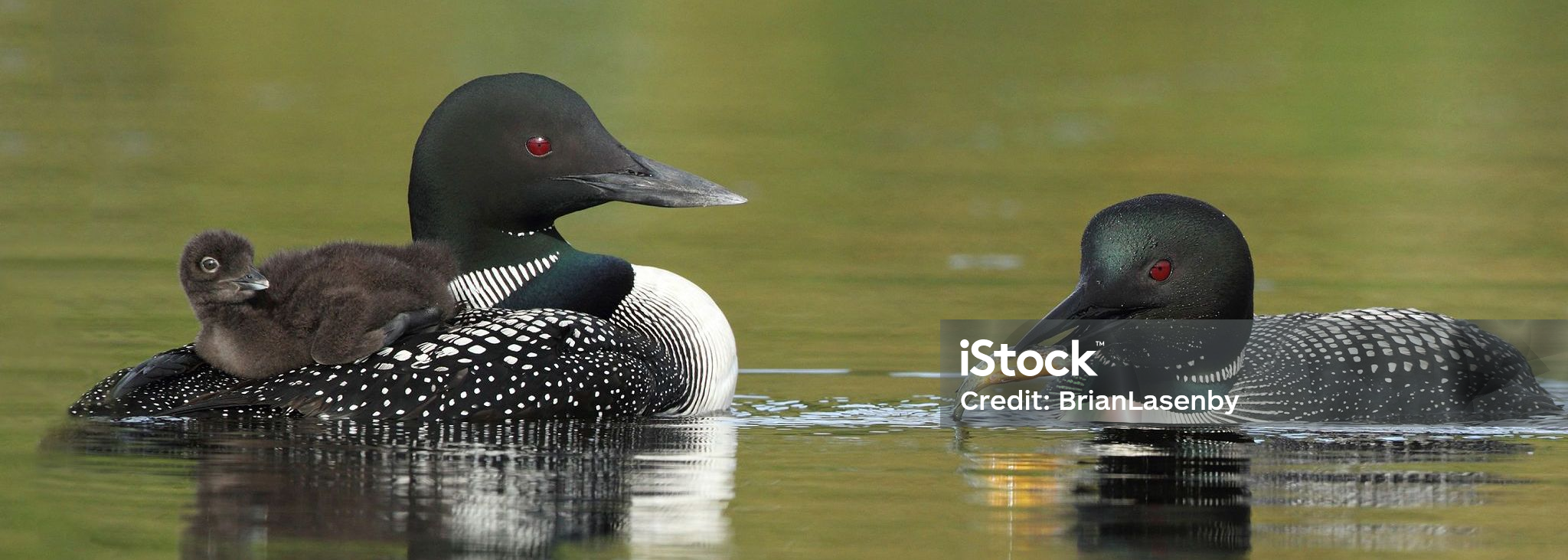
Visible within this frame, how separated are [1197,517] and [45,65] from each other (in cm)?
1408

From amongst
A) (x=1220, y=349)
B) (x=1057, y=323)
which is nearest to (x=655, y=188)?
(x=1057, y=323)

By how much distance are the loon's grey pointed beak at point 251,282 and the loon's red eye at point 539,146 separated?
1.13 metres

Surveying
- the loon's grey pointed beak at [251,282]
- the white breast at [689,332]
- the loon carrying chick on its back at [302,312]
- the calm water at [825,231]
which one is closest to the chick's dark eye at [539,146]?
the white breast at [689,332]

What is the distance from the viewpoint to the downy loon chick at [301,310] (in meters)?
5.65

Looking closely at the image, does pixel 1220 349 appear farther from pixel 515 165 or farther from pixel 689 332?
pixel 515 165

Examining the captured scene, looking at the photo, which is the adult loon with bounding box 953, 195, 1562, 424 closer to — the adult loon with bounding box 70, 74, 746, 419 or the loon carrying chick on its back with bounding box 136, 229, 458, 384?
the adult loon with bounding box 70, 74, 746, 419

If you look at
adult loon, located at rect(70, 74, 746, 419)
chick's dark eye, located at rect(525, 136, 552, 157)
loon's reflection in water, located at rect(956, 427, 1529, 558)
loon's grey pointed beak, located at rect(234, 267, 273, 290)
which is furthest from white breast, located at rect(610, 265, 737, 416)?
loon's grey pointed beak, located at rect(234, 267, 273, 290)

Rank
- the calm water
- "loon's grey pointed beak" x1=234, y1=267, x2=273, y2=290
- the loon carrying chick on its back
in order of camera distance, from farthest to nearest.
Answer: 1. the loon carrying chick on its back
2. "loon's grey pointed beak" x1=234, y1=267, x2=273, y2=290
3. the calm water

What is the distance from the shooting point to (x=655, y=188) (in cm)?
663

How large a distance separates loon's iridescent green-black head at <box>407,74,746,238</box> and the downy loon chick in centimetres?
62

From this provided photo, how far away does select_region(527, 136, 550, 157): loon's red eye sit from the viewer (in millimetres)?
6516

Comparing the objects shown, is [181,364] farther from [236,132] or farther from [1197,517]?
[236,132]

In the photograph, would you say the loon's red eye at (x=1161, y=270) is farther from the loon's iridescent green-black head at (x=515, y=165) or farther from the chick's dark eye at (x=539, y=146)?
the chick's dark eye at (x=539, y=146)

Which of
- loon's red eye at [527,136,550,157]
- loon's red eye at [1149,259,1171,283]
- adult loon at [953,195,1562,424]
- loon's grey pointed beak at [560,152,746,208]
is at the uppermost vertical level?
loon's red eye at [527,136,550,157]
